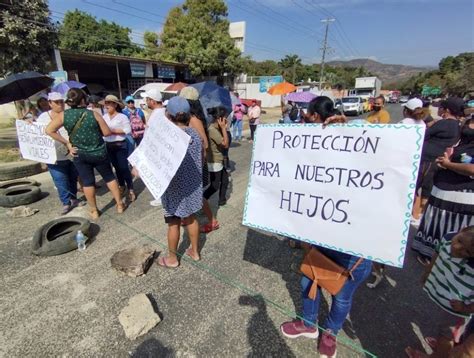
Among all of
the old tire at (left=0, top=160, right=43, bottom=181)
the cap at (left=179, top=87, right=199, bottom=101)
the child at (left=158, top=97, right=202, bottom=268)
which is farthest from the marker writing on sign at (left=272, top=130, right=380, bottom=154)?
the old tire at (left=0, top=160, right=43, bottom=181)

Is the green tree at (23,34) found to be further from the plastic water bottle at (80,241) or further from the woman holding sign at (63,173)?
the plastic water bottle at (80,241)

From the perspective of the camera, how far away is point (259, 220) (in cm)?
204

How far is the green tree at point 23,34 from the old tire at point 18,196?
9.23 m

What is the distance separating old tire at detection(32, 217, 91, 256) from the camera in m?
3.14

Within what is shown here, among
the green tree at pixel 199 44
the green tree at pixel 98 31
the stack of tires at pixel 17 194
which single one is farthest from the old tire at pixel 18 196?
the green tree at pixel 98 31

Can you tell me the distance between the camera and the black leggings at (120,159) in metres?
4.47

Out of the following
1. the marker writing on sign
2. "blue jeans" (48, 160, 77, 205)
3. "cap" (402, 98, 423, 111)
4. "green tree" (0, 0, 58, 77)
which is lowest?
"blue jeans" (48, 160, 77, 205)

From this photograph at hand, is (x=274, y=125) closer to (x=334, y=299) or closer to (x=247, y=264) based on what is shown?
(x=334, y=299)

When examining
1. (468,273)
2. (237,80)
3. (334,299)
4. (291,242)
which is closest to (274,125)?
(334,299)

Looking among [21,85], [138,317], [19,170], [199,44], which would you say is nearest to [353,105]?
[199,44]

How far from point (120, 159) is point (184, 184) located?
2.53m

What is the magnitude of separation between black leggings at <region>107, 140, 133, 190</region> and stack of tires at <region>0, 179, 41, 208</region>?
1.43 meters

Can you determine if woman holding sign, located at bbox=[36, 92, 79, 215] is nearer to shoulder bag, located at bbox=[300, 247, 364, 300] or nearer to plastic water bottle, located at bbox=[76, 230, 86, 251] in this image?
plastic water bottle, located at bbox=[76, 230, 86, 251]

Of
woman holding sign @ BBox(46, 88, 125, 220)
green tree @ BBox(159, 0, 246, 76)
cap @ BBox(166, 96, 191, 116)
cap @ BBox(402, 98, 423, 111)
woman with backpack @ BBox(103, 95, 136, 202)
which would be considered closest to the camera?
cap @ BBox(166, 96, 191, 116)
